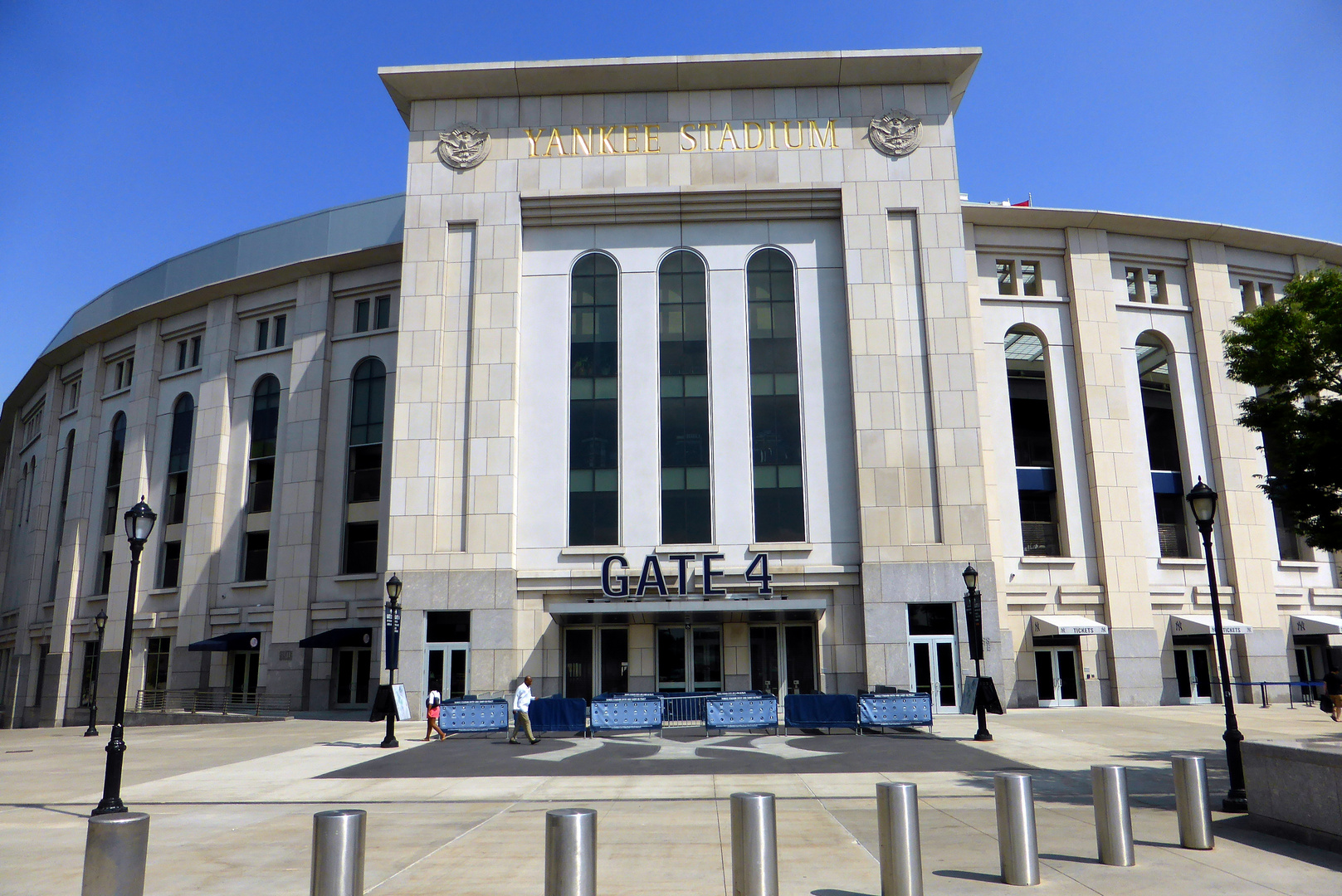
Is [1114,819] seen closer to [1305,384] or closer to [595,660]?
[1305,384]

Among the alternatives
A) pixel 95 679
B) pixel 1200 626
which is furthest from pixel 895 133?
pixel 95 679

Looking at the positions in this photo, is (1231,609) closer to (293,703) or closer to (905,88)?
(905,88)

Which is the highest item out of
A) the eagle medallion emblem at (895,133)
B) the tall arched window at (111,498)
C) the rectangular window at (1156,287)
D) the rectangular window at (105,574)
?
the eagle medallion emblem at (895,133)

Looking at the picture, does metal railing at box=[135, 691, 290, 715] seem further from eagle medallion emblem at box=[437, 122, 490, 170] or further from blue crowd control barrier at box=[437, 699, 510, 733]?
eagle medallion emblem at box=[437, 122, 490, 170]

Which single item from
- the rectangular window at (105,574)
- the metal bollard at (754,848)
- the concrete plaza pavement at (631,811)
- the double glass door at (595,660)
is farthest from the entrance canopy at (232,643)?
the metal bollard at (754,848)

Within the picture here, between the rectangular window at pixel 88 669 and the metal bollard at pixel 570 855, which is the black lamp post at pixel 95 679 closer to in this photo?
the rectangular window at pixel 88 669

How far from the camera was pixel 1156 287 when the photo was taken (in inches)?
1478

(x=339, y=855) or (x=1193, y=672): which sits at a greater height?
(x=339, y=855)

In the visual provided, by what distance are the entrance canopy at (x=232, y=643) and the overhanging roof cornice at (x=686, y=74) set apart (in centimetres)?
2298

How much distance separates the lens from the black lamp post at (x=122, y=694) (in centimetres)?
1268

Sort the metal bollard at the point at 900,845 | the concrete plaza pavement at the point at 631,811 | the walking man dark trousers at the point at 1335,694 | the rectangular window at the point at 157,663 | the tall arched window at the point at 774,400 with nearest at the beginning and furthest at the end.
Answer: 1. the metal bollard at the point at 900,845
2. the concrete plaza pavement at the point at 631,811
3. the walking man dark trousers at the point at 1335,694
4. the tall arched window at the point at 774,400
5. the rectangular window at the point at 157,663

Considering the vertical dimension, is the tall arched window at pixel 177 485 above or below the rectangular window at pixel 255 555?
above

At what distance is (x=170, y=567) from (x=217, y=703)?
316 inches

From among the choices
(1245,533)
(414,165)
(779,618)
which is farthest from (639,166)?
(1245,533)
